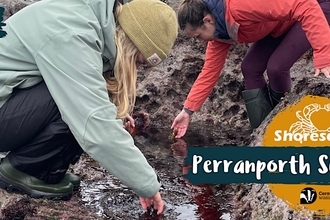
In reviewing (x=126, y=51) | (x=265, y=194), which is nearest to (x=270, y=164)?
(x=265, y=194)

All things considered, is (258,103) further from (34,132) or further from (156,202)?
(34,132)

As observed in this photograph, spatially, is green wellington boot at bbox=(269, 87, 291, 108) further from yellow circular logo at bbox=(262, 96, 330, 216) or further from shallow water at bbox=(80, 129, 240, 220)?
shallow water at bbox=(80, 129, 240, 220)

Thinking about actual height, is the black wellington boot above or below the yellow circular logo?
below

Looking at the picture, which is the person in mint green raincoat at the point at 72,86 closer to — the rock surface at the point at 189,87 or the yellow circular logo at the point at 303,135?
the yellow circular logo at the point at 303,135

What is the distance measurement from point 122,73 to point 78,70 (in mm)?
388

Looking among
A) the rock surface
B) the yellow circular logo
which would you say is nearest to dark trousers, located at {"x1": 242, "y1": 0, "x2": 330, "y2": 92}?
the yellow circular logo

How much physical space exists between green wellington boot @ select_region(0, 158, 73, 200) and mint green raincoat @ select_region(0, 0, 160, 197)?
1.37 ft

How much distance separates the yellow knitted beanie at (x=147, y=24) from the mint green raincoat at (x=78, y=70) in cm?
11

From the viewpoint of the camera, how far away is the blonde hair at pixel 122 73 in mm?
2576

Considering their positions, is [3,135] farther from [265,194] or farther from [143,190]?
[265,194]

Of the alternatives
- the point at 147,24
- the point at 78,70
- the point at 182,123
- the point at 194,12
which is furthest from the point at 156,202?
the point at 182,123

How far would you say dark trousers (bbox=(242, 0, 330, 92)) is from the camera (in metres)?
3.66

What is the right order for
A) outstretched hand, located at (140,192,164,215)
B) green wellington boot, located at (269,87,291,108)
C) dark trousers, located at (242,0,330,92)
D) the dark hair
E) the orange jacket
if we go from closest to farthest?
1. outstretched hand, located at (140,192,164,215)
2. the orange jacket
3. the dark hair
4. dark trousers, located at (242,0,330,92)
5. green wellington boot, located at (269,87,291,108)

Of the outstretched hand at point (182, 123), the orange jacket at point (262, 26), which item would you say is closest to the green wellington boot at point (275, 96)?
the orange jacket at point (262, 26)
